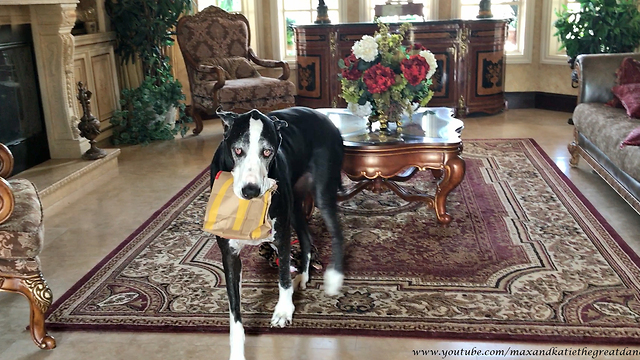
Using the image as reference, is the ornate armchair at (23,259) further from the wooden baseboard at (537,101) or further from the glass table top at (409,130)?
the wooden baseboard at (537,101)

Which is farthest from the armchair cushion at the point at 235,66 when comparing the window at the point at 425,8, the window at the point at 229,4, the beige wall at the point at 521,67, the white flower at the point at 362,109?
the white flower at the point at 362,109

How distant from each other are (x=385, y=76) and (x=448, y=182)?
662 mm

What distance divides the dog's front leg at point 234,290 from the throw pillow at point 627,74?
10.4 ft

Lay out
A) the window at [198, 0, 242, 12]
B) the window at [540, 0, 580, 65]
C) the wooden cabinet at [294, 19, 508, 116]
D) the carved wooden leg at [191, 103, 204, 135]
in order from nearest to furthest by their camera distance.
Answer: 1. the carved wooden leg at [191, 103, 204, 135]
2. the wooden cabinet at [294, 19, 508, 116]
3. the window at [540, 0, 580, 65]
4. the window at [198, 0, 242, 12]

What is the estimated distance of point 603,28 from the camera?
561 centimetres

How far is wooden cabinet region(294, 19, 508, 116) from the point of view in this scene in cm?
634

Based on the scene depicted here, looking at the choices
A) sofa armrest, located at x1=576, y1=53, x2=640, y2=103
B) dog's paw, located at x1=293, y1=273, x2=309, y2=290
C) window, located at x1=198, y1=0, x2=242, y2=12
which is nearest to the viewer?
dog's paw, located at x1=293, y1=273, x2=309, y2=290

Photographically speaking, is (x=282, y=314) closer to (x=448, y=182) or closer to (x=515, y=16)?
(x=448, y=182)

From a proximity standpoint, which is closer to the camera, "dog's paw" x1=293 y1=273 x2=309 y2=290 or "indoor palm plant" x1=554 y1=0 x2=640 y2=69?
"dog's paw" x1=293 y1=273 x2=309 y2=290

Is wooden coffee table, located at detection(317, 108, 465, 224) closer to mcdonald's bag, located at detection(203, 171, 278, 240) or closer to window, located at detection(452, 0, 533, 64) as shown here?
mcdonald's bag, located at detection(203, 171, 278, 240)

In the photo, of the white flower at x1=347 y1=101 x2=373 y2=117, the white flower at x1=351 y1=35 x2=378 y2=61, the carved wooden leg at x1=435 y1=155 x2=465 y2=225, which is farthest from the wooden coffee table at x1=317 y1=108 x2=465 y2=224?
the white flower at x1=351 y1=35 x2=378 y2=61

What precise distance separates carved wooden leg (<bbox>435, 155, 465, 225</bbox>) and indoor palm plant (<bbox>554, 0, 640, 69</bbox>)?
3.17 meters

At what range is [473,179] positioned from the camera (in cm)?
434

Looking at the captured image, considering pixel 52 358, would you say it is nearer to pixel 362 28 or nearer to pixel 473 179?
pixel 473 179
